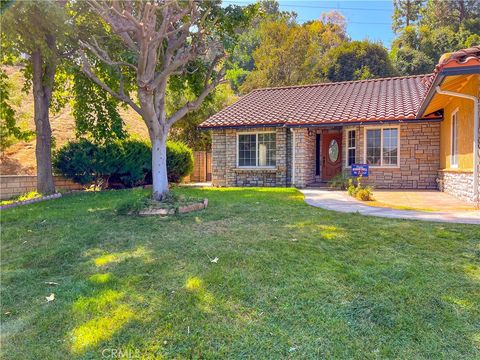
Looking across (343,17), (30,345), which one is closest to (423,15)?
(343,17)

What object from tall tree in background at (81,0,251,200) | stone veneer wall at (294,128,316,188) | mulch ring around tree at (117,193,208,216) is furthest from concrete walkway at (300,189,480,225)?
stone veneer wall at (294,128,316,188)

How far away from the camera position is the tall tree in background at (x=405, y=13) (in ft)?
132

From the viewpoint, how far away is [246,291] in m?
3.40

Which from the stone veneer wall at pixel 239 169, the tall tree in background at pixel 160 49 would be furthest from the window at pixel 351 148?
the tall tree in background at pixel 160 49

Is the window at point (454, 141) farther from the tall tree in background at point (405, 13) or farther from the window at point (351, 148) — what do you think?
the tall tree in background at point (405, 13)

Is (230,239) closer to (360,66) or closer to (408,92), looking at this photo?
(408,92)

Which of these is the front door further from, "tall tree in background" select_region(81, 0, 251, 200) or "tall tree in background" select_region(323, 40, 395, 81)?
"tall tree in background" select_region(323, 40, 395, 81)

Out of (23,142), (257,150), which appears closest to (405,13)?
(257,150)

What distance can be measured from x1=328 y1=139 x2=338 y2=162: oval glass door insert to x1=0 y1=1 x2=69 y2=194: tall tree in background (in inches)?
411

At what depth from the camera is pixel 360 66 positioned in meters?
28.8

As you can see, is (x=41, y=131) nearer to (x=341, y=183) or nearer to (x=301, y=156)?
(x=301, y=156)

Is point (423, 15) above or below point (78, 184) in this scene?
above

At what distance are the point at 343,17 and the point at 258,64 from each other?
2287 centimetres

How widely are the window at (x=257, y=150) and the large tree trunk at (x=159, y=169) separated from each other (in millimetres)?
7004
